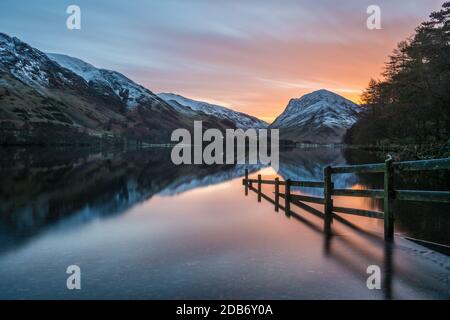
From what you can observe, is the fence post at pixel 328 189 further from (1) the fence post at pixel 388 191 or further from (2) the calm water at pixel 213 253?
(1) the fence post at pixel 388 191

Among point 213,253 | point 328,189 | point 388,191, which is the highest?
point 388,191

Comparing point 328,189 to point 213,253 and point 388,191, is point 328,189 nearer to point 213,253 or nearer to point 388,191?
point 388,191

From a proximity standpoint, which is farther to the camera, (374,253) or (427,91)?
(427,91)

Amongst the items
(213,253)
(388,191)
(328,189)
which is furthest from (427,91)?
(213,253)

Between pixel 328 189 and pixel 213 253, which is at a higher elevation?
pixel 328 189

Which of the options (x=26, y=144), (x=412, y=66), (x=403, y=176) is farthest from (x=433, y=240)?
(x=26, y=144)

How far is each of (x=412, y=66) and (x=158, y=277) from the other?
55677mm

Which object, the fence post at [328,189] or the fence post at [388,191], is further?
the fence post at [328,189]

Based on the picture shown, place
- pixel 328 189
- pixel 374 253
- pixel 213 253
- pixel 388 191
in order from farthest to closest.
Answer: pixel 328 189 < pixel 388 191 < pixel 213 253 < pixel 374 253

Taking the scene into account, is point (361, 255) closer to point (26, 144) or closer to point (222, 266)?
point (222, 266)

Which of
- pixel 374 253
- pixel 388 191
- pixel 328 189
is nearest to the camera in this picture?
pixel 374 253

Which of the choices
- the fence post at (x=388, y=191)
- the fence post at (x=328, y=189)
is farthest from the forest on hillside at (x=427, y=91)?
the fence post at (x=388, y=191)

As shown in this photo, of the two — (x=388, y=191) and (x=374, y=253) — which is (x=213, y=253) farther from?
(x=388, y=191)

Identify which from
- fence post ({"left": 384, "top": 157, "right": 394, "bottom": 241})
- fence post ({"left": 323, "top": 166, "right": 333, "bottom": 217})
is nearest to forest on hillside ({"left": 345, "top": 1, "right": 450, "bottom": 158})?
fence post ({"left": 323, "top": 166, "right": 333, "bottom": 217})
